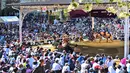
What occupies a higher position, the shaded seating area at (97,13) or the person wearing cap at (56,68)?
the shaded seating area at (97,13)

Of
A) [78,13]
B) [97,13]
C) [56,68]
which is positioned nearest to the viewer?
[56,68]

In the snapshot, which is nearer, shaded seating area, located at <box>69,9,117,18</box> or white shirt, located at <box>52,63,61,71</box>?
white shirt, located at <box>52,63,61,71</box>

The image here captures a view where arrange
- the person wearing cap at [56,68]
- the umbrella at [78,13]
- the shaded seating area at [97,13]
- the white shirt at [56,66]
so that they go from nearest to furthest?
the person wearing cap at [56,68], the white shirt at [56,66], the shaded seating area at [97,13], the umbrella at [78,13]

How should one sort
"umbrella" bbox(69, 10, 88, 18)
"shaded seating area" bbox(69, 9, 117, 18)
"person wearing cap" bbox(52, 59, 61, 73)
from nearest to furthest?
"person wearing cap" bbox(52, 59, 61, 73), "shaded seating area" bbox(69, 9, 117, 18), "umbrella" bbox(69, 10, 88, 18)

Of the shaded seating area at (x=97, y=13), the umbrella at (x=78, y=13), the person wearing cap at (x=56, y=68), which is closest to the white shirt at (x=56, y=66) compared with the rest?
the person wearing cap at (x=56, y=68)

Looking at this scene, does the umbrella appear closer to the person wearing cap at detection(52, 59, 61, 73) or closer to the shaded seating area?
the shaded seating area

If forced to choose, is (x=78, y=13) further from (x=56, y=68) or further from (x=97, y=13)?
(x=56, y=68)

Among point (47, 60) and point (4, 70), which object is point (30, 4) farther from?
point (4, 70)

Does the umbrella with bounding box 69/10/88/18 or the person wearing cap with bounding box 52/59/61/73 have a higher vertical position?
the umbrella with bounding box 69/10/88/18

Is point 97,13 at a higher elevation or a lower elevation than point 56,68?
higher

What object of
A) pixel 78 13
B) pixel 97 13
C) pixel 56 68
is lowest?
pixel 56 68

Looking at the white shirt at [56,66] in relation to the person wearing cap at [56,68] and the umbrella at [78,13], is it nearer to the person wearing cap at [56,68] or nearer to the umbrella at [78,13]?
the person wearing cap at [56,68]

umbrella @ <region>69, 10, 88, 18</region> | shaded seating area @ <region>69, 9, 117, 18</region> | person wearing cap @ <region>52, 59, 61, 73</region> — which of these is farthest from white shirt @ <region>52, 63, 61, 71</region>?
umbrella @ <region>69, 10, 88, 18</region>

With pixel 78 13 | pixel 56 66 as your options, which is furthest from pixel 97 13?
pixel 56 66
